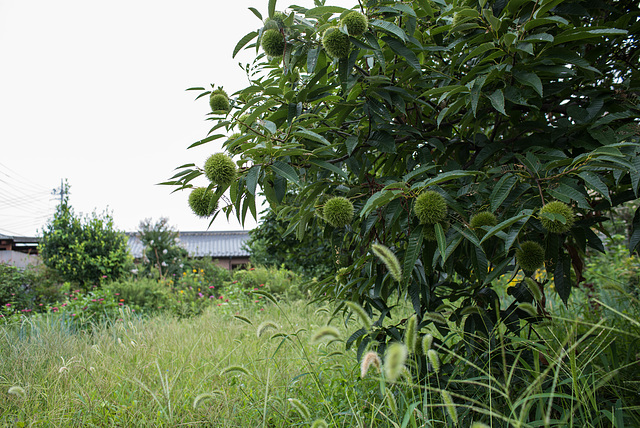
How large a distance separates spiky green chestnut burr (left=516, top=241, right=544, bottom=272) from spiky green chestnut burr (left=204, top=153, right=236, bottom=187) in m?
0.90

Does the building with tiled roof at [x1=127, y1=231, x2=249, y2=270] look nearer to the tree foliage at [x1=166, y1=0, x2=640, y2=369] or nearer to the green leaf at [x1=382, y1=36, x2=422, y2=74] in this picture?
the tree foliage at [x1=166, y1=0, x2=640, y2=369]

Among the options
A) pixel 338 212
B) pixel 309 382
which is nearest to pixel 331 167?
pixel 338 212

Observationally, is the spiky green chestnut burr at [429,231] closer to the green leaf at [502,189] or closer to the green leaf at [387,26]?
the green leaf at [502,189]

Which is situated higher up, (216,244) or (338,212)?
(338,212)

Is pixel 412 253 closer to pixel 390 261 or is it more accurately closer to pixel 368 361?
pixel 390 261

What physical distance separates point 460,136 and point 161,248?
9.51m

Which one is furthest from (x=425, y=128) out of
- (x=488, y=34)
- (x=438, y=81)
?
(x=488, y=34)

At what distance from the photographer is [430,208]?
40.3 inches

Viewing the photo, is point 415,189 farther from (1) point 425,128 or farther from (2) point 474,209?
(1) point 425,128

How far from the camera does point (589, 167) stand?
919 millimetres

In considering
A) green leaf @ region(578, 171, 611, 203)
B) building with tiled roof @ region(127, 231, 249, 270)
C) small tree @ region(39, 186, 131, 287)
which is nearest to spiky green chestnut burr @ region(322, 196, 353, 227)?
green leaf @ region(578, 171, 611, 203)

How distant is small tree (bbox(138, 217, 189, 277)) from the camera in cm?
940

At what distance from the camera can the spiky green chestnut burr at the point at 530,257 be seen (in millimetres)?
1100

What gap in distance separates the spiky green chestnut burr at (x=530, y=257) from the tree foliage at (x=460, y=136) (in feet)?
0.11
